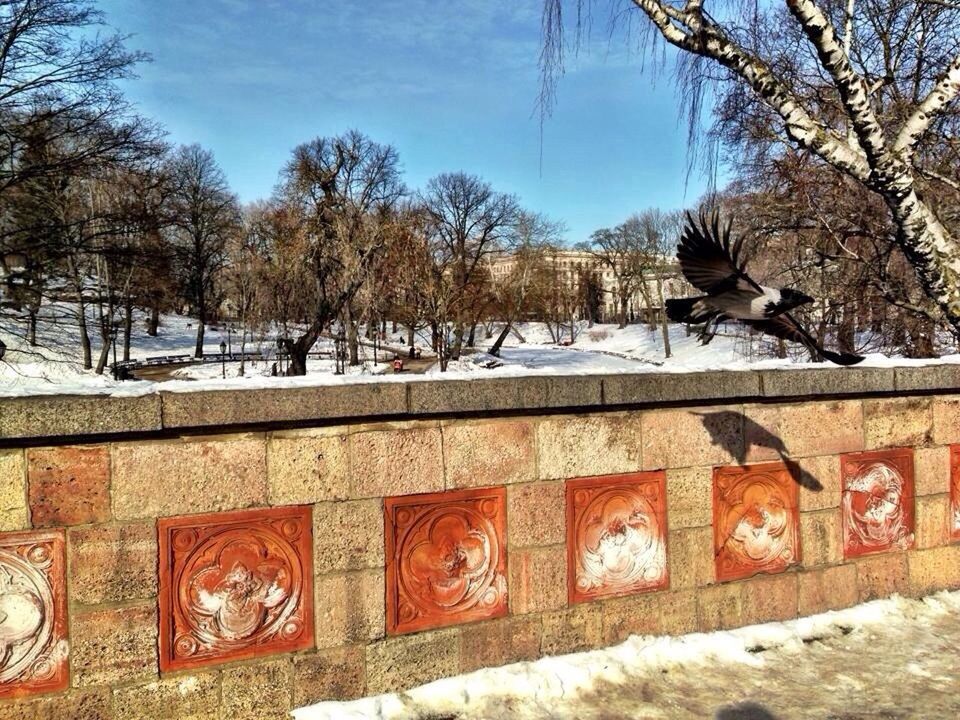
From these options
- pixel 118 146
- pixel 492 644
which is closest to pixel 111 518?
pixel 492 644

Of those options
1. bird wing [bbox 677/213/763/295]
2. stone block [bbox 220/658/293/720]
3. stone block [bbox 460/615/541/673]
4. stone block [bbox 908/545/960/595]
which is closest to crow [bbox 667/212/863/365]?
bird wing [bbox 677/213/763/295]

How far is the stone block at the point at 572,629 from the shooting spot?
3.82 m

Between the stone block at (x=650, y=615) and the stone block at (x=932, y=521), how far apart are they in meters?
1.97

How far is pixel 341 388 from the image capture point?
3.31 meters

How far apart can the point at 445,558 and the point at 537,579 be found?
1.89 feet

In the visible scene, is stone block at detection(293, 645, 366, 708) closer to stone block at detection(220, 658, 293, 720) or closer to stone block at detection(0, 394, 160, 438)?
stone block at detection(220, 658, 293, 720)

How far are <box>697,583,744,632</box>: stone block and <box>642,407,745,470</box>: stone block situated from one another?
2.65 ft

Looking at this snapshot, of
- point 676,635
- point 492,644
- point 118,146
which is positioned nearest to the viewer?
point 492,644

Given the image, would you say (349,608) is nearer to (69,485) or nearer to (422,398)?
(422,398)

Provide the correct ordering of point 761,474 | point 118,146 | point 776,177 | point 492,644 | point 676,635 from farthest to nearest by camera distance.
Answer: point 776,177, point 118,146, point 761,474, point 676,635, point 492,644

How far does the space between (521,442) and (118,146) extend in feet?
42.7

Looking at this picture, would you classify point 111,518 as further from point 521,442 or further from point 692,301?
point 692,301

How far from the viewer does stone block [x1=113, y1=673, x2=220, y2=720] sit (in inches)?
120

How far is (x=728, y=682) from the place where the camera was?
12.0 feet
